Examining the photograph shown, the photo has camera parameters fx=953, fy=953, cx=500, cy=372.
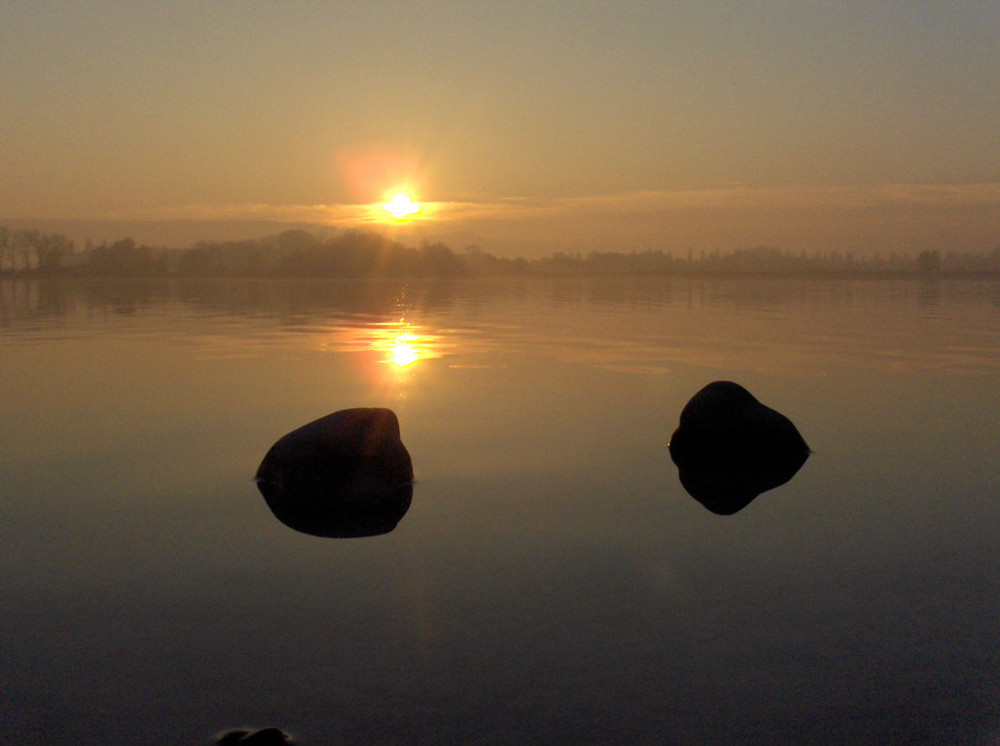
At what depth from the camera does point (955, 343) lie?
3288cm

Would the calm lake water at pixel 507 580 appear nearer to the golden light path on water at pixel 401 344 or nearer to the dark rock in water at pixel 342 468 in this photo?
the dark rock in water at pixel 342 468

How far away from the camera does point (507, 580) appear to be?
934 centimetres

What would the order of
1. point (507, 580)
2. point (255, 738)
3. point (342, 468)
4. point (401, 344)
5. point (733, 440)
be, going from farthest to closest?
point (401, 344) → point (733, 440) → point (342, 468) → point (507, 580) → point (255, 738)

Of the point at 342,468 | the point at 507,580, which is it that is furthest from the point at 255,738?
the point at 342,468

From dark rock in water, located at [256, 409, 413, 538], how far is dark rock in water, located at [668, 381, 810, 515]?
442 centimetres

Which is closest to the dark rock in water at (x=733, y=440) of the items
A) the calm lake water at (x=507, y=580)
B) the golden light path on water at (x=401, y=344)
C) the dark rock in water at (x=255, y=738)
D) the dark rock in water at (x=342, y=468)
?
the calm lake water at (x=507, y=580)

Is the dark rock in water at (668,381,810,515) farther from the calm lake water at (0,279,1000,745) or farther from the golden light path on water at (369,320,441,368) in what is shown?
the golden light path on water at (369,320,441,368)

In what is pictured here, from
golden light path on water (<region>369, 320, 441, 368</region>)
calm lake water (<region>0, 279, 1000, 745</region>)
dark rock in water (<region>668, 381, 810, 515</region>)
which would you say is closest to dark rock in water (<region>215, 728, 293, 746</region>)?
calm lake water (<region>0, 279, 1000, 745</region>)

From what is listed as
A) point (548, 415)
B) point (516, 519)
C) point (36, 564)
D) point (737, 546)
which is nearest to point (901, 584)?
point (737, 546)

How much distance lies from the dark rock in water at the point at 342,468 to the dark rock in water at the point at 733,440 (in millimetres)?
4420

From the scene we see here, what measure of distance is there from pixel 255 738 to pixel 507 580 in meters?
3.64

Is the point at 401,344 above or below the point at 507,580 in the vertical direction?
above

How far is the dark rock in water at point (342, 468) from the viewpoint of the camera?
1233 cm

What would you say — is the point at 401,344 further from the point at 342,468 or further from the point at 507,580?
the point at 507,580
